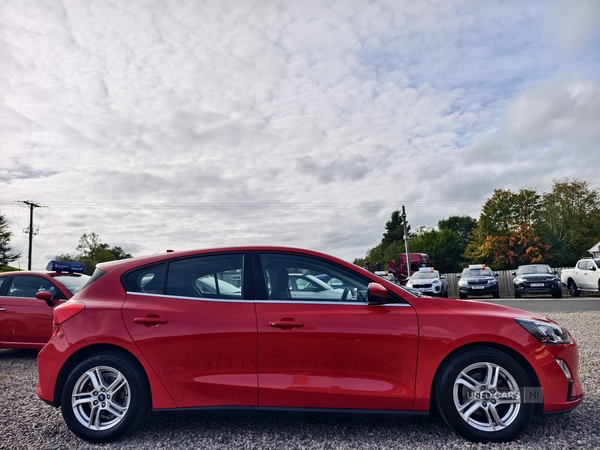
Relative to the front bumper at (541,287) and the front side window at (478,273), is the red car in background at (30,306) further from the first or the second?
the front bumper at (541,287)

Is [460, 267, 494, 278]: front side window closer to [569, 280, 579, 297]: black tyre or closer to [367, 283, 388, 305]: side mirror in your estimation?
[569, 280, 579, 297]: black tyre

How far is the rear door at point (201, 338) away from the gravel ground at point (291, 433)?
1.16 feet

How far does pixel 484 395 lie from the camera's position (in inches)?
144

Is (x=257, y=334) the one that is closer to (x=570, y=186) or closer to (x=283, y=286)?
(x=283, y=286)

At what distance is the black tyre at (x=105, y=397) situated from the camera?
3824 mm

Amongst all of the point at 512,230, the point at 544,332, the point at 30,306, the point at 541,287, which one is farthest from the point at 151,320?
the point at 512,230

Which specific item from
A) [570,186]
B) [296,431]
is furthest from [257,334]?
[570,186]

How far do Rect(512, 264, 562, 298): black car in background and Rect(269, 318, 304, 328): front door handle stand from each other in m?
22.1

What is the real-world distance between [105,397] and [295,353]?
1562 mm

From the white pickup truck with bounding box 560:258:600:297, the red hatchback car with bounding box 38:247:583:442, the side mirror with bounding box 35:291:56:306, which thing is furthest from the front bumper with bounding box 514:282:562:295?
the side mirror with bounding box 35:291:56:306

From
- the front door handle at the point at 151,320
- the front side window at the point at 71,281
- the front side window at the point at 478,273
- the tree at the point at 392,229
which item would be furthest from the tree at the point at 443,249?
the front door handle at the point at 151,320

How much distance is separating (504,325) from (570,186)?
58492 millimetres

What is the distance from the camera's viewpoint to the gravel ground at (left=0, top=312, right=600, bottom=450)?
366 centimetres

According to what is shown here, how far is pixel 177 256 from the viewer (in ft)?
13.8
